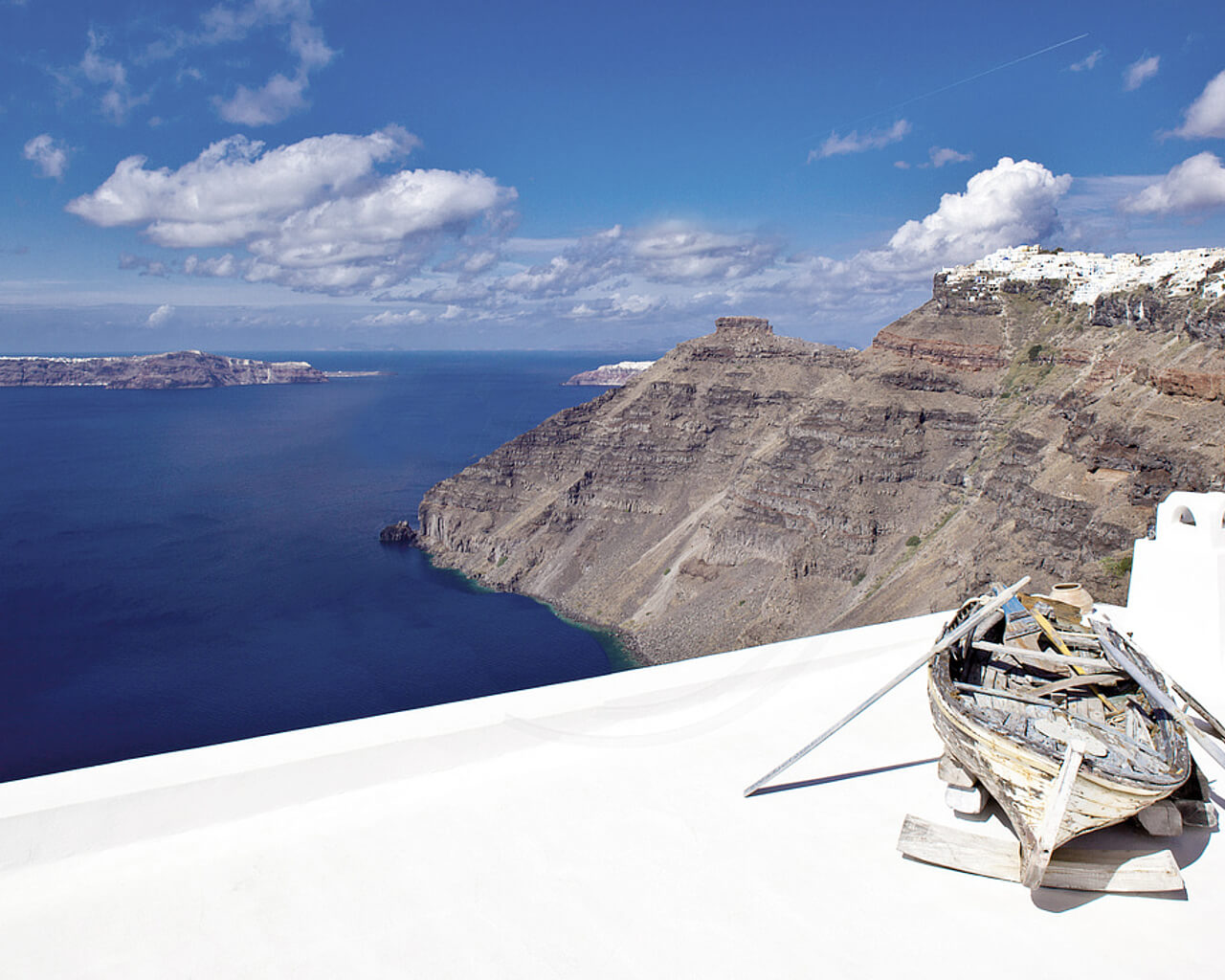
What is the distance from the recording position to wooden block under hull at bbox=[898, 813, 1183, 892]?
224 inches

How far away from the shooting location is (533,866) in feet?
19.7

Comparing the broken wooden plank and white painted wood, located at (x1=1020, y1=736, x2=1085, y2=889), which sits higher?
the broken wooden plank

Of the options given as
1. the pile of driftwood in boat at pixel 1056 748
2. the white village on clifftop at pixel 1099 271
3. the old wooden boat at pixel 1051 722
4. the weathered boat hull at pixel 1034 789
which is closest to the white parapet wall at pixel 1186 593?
the old wooden boat at pixel 1051 722

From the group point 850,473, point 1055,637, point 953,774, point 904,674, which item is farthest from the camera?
point 850,473

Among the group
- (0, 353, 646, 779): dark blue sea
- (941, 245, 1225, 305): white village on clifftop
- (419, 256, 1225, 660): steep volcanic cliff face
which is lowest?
(0, 353, 646, 779): dark blue sea

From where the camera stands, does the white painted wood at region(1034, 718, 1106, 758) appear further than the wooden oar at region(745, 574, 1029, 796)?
No

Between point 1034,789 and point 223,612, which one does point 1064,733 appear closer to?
point 1034,789

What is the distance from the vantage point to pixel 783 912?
18.4 feet

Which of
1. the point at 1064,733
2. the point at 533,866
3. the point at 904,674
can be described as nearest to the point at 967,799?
the point at 1064,733

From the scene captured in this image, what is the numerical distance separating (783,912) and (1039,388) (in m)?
55.8

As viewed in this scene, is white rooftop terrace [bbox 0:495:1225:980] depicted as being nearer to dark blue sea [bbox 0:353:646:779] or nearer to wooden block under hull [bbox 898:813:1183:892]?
wooden block under hull [bbox 898:813:1183:892]

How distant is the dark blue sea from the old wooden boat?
42976 mm

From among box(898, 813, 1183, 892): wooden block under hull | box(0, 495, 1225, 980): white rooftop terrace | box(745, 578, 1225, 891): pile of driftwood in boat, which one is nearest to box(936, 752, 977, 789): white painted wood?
box(745, 578, 1225, 891): pile of driftwood in boat

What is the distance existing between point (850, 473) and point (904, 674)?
54290 millimetres
